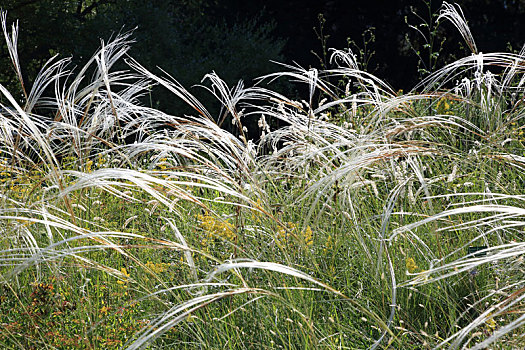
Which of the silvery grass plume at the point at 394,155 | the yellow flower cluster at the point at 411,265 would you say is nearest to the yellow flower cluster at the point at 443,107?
the silvery grass plume at the point at 394,155

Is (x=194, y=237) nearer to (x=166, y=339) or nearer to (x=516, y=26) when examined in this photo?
(x=166, y=339)

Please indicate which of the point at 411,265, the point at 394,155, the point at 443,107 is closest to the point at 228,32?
the point at 443,107

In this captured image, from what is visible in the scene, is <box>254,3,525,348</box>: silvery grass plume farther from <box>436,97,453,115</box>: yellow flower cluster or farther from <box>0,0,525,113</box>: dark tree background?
<box>0,0,525,113</box>: dark tree background

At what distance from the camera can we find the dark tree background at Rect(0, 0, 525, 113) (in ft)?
36.9

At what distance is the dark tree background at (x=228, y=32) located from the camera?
1123 centimetres

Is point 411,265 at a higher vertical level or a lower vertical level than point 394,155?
lower

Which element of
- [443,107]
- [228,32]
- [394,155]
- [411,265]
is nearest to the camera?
[394,155]

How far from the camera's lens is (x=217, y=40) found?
12.1 metres

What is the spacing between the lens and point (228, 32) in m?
13.4

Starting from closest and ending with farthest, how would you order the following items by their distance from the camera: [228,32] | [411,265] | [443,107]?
[411,265] < [443,107] < [228,32]

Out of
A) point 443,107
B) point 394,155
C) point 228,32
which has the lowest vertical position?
point 228,32

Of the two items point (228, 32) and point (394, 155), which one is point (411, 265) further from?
point (228, 32)

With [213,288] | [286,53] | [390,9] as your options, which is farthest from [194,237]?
[390,9]

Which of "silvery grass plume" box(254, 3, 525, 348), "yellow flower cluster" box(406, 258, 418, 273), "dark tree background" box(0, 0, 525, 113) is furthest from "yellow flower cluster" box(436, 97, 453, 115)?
"dark tree background" box(0, 0, 525, 113)
